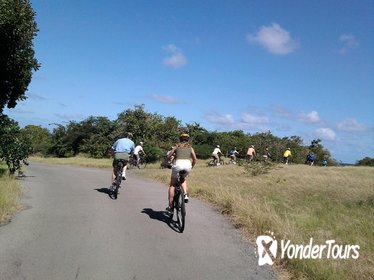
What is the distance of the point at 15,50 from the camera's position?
706 inches

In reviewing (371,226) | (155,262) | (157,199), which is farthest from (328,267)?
(371,226)

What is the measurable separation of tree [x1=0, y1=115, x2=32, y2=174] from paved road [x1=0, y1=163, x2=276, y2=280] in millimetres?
8161

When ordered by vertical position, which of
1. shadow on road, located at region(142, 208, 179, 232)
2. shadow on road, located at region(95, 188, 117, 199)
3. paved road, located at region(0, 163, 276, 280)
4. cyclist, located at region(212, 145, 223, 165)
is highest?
cyclist, located at region(212, 145, 223, 165)

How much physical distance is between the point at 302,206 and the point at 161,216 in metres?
11.0

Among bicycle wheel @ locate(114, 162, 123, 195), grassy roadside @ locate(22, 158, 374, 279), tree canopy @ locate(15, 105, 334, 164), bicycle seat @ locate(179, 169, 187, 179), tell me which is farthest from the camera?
tree canopy @ locate(15, 105, 334, 164)

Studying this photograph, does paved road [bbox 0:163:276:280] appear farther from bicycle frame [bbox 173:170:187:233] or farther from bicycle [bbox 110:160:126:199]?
bicycle [bbox 110:160:126:199]

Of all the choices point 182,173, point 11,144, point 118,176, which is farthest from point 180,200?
point 11,144

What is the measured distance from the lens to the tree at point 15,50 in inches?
653

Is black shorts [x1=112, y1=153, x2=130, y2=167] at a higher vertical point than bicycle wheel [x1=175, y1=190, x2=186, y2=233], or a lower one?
higher

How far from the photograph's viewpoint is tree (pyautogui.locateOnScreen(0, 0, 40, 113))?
16578 mm

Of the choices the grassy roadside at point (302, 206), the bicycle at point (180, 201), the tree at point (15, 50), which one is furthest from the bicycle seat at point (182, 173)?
the tree at point (15, 50)

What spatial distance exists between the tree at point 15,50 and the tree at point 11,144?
3.14 feet

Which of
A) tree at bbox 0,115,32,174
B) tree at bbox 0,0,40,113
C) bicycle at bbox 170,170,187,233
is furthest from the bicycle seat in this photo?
tree at bbox 0,115,32,174

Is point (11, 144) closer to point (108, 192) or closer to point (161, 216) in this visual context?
point (108, 192)
